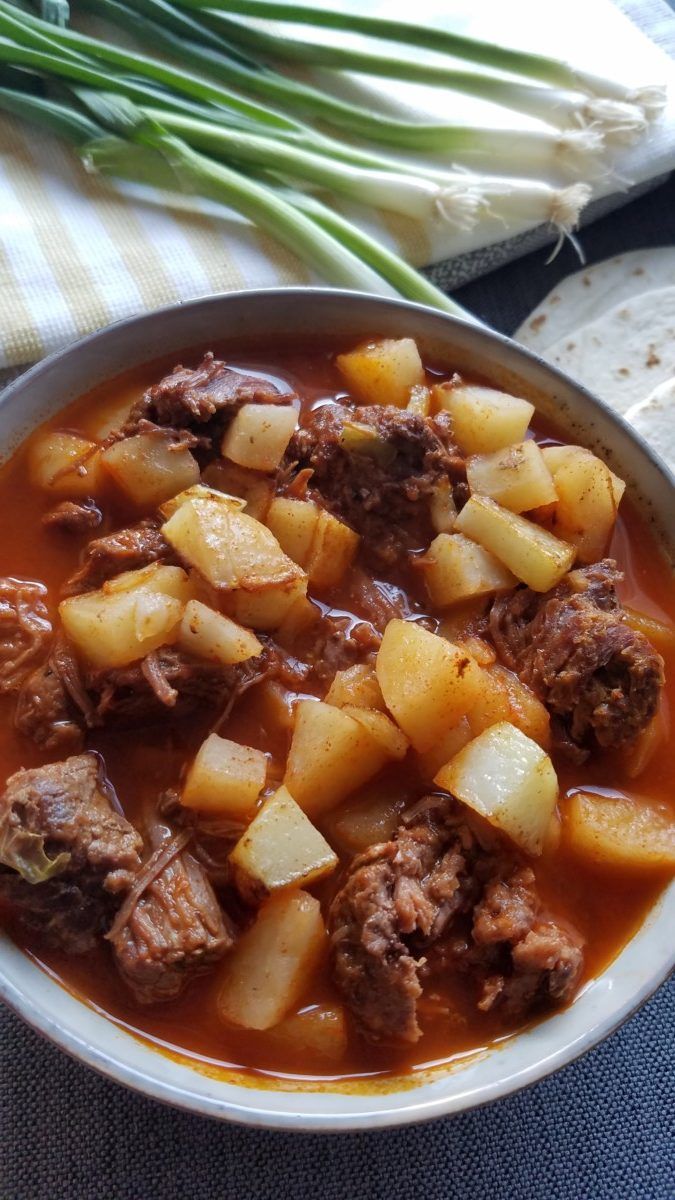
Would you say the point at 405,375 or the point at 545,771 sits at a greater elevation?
the point at 405,375

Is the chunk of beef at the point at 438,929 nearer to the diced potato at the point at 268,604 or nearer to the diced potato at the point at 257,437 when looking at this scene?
the diced potato at the point at 268,604

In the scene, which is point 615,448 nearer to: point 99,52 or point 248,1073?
point 248,1073

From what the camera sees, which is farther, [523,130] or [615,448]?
[523,130]

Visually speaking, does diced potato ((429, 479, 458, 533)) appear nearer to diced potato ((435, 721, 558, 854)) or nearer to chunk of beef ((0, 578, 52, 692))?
diced potato ((435, 721, 558, 854))

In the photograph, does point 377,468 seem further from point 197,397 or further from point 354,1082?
point 354,1082

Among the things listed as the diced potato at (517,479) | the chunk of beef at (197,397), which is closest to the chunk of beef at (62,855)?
the chunk of beef at (197,397)

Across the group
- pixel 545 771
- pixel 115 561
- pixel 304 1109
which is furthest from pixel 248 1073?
pixel 115 561

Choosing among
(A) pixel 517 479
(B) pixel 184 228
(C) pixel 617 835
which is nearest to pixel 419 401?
(A) pixel 517 479
